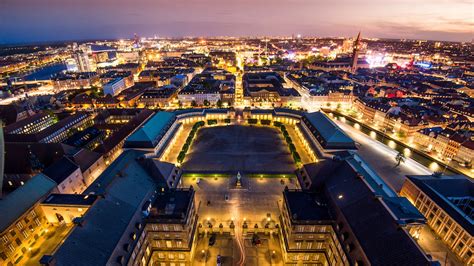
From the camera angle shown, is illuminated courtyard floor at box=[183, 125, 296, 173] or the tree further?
the tree

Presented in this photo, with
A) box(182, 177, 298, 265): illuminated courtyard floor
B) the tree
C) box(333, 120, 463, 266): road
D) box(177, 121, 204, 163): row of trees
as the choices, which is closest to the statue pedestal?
box(182, 177, 298, 265): illuminated courtyard floor

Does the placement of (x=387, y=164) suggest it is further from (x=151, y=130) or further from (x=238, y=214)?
(x=151, y=130)

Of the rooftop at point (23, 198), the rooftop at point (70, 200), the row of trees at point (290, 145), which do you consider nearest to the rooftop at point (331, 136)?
the row of trees at point (290, 145)

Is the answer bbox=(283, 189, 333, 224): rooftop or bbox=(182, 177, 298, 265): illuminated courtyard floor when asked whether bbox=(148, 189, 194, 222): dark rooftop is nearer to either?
bbox=(182, 177, 298, 265): illuminated courtyard floor

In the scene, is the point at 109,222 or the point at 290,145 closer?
the point at 109,222

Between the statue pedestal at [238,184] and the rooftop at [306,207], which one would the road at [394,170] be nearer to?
the rooftop at [306,207]

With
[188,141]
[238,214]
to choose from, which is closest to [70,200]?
[238,214]

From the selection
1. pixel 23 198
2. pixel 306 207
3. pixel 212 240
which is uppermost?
pixel 306 207

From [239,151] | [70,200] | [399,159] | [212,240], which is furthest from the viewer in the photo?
[239,151]
